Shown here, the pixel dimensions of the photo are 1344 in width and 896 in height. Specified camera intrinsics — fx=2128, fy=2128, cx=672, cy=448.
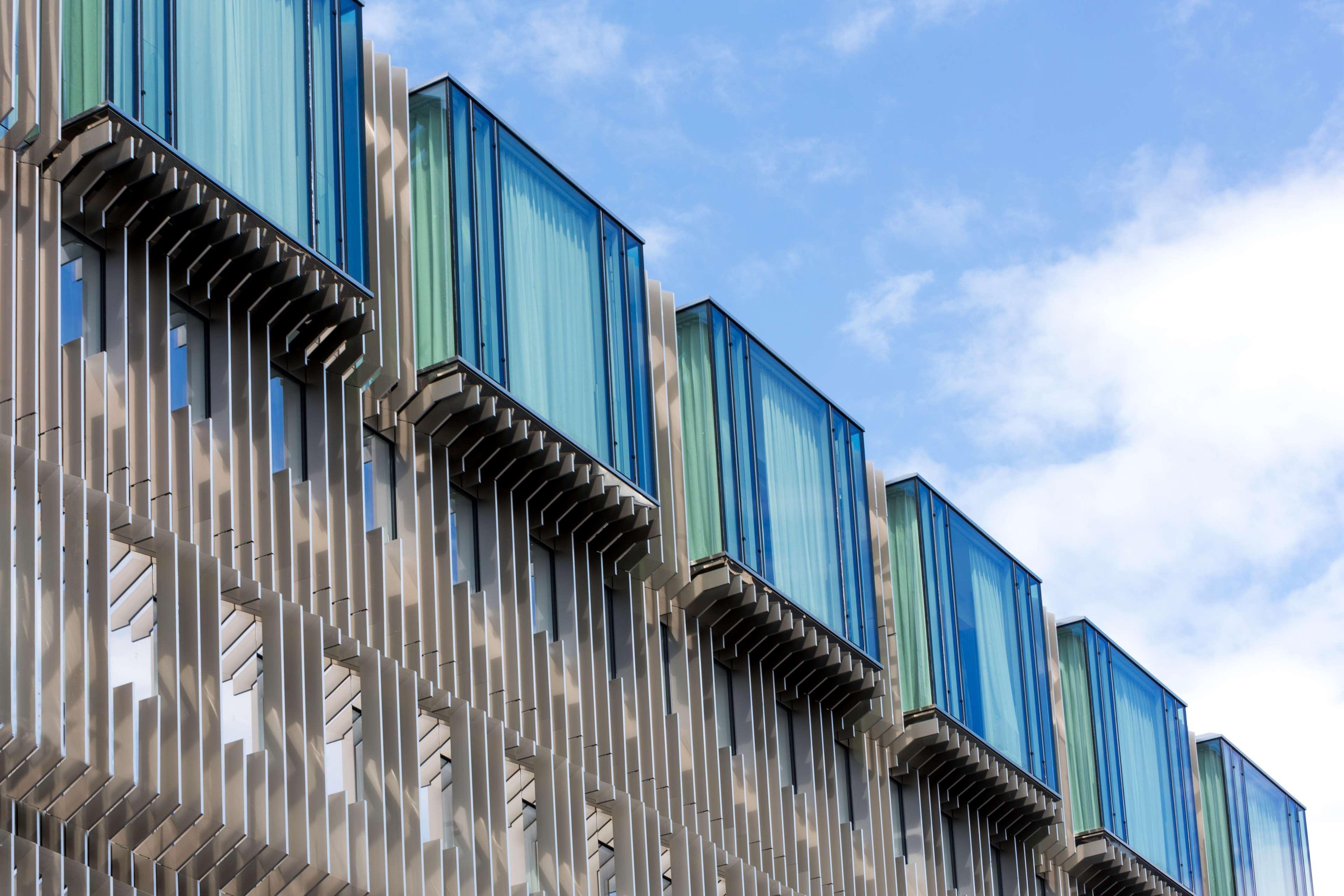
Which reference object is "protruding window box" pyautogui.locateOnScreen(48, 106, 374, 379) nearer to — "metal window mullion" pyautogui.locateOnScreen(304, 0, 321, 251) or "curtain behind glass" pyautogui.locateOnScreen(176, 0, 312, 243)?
"curtain behind glass" pyautogui.locateOnScreen(176, 0, 312, 243)

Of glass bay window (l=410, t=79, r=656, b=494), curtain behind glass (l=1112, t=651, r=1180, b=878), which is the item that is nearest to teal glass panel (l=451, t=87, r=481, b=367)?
glass bay window (l=410, t=79, r=656, b=494)

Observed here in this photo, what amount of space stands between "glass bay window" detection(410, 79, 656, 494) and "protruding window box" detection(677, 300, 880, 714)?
4.88ft

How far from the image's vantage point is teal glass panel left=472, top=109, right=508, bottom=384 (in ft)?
68.3

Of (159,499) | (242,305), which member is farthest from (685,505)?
(159,499)

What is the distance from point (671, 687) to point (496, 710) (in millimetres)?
3848

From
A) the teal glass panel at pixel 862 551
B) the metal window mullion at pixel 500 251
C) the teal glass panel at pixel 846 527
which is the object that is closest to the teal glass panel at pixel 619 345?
the metal window mullion at pixel 500 251

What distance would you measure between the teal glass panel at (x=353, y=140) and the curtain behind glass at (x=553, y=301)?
Answer: 2142 millimetres

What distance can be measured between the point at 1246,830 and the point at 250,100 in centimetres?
2510

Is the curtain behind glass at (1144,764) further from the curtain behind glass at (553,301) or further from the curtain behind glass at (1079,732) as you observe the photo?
the curtain behind glass at (553,301)

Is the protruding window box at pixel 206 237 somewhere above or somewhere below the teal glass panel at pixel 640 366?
below

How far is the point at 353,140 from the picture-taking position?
64.6 ft

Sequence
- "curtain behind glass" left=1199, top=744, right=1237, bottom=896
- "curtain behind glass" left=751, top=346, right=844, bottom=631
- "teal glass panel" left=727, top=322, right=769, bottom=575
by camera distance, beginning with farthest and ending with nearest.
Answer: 1. "curtain behind glass" left=1199, top=744, right=1237, bottom=896
2. "curtain behind glass" left=751, top=346, right=844, bottom=631
3. "teal glass panel" left=727, top=322, right=769, bottom=575

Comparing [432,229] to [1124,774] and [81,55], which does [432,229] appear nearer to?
[81,55]

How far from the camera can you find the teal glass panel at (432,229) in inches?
803
